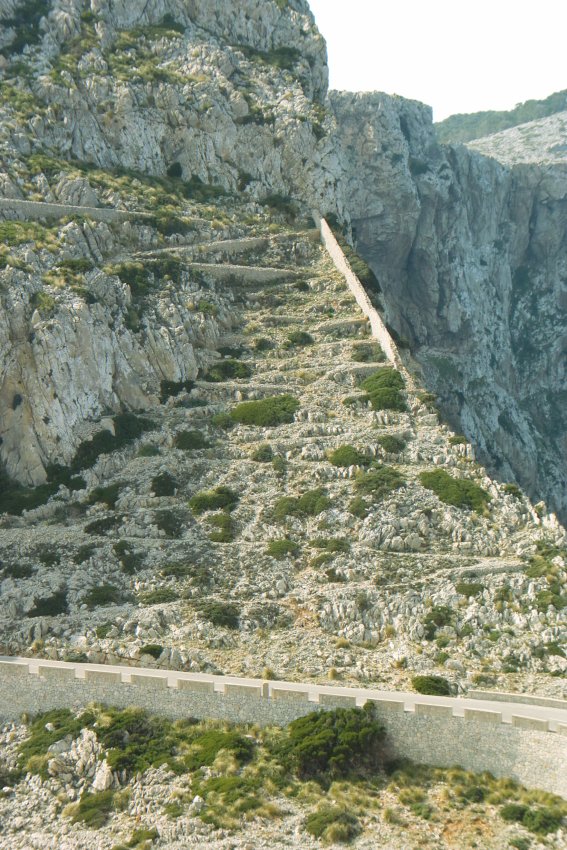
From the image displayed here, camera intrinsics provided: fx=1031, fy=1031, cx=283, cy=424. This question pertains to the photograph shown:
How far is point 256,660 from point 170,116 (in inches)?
1993

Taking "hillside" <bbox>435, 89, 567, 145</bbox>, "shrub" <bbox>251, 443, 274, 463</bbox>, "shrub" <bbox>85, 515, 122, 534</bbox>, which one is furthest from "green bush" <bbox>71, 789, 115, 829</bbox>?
"hillside" <bbox>435, 89, 567, 145</bbox>

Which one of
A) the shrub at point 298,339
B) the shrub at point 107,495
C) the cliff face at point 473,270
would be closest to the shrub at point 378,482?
the shrub at point 107,495

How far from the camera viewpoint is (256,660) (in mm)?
36781

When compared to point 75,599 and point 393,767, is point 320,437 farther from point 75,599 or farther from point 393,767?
point 393,767

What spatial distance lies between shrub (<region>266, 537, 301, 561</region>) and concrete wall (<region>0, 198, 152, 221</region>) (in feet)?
98.1

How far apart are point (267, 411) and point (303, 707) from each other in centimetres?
2384

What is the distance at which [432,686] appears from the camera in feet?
112

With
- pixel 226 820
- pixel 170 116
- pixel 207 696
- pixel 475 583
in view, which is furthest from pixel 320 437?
pixel 170 116

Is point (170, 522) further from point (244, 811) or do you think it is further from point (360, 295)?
point (360, 295)

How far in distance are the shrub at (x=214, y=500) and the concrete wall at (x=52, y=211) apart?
24821 millimetres

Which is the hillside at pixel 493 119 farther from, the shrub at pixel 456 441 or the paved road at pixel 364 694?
the paved road at pixel 364 694

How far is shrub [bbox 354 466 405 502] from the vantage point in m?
45.9

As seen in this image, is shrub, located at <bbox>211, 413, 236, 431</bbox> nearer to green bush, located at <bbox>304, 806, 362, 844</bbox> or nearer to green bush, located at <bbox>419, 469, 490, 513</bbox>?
green bush, located at <bbox>419, 469, 490, 513</bbox>

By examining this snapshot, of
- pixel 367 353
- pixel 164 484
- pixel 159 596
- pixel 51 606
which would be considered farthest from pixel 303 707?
pixel 367 353
